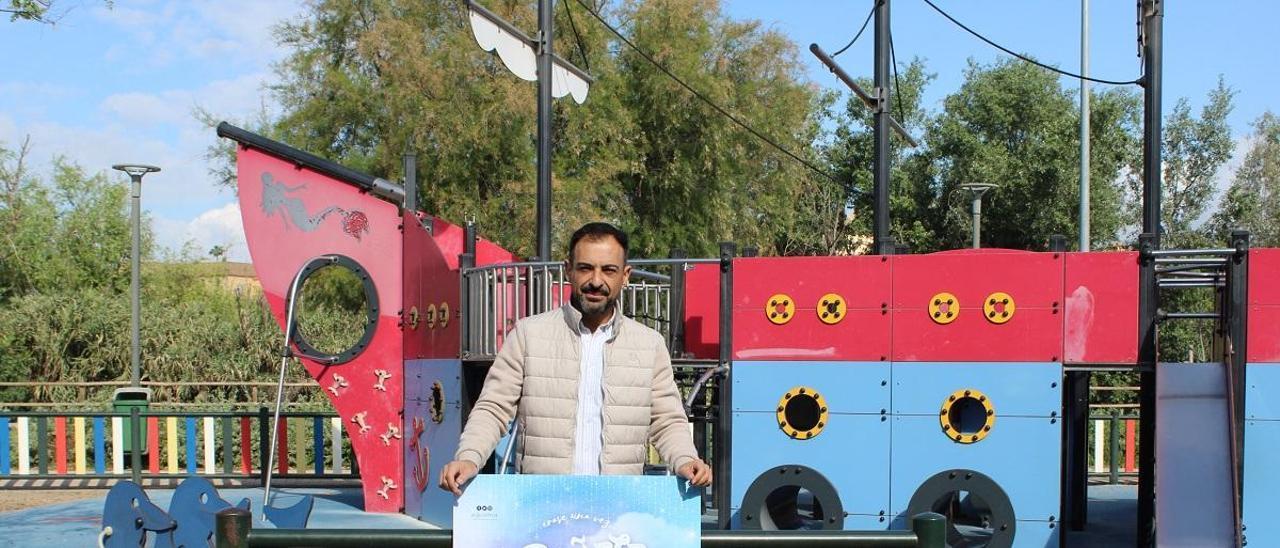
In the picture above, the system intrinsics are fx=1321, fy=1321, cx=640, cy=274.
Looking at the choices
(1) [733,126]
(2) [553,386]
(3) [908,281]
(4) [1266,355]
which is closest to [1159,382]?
(4) [1266,355]

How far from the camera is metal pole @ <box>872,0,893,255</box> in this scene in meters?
11.8

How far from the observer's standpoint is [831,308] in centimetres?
1011

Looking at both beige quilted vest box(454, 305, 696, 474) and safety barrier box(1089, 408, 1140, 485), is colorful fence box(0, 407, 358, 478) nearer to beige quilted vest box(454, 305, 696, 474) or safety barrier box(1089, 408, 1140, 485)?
safety barrier box(1089, 408, 1140, 485)

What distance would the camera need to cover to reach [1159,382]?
903 cm

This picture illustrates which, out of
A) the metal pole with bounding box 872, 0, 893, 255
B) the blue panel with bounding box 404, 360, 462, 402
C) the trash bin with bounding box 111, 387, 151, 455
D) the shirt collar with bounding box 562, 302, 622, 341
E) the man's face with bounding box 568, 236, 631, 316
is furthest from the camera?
the trash bin with bounding box 111, 387, 151, 455

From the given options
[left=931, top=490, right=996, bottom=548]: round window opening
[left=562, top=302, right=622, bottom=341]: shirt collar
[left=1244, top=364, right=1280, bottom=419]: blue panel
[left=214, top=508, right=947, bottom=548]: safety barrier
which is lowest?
[left=931, top=490, right=996, bottom=548]: round window opening

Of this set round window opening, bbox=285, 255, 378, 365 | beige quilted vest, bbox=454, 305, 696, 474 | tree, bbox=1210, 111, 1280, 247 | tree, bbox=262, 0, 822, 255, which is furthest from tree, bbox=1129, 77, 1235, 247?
beige quilted vest, bbox=454, 305, 696, 474

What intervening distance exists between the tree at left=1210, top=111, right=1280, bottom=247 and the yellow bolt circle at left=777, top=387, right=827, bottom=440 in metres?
28.0

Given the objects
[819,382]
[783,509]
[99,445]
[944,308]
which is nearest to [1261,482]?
[944,308]

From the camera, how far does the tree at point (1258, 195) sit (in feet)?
114

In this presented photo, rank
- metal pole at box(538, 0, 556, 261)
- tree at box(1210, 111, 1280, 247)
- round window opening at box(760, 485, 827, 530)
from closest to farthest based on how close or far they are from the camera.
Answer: round window opening at box(760, 485, 827, 530) < metal pole at box(538, 0, 556, 261) < tree at box(1210, 111, 1280, 247)

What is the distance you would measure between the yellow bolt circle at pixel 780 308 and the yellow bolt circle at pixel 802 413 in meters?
0.55

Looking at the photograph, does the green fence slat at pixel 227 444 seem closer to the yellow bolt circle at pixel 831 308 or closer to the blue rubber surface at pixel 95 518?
the blue rubber surface at pixel 95 518

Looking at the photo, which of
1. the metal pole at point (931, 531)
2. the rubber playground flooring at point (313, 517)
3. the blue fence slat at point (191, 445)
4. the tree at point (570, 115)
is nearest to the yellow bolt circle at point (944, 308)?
the rubber playground flooring at point (313, 517)
